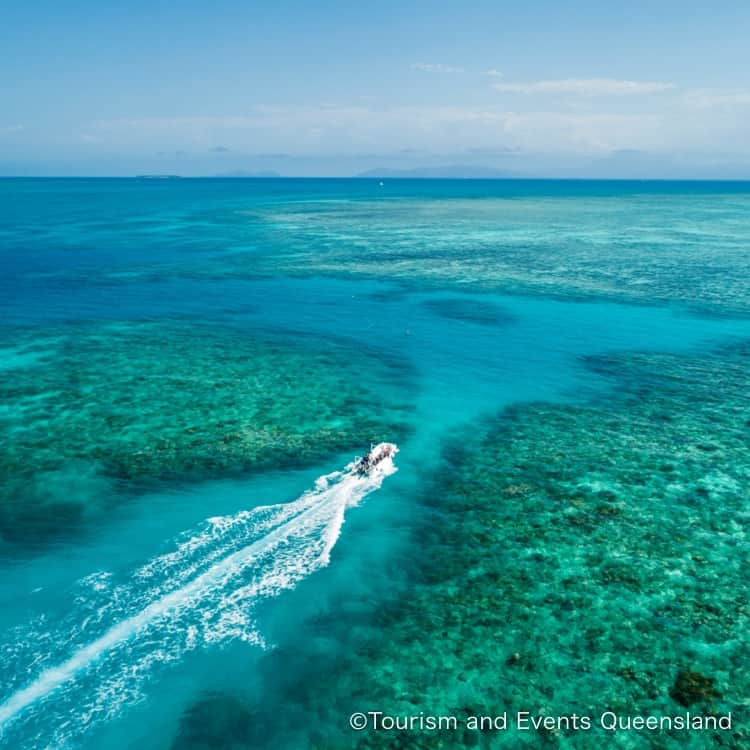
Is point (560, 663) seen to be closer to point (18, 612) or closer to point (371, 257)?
point (18, 612)

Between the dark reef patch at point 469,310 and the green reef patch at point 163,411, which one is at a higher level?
the dark reef patch at point 469,310

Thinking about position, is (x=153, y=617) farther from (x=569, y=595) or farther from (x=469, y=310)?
(x=469, y=310)

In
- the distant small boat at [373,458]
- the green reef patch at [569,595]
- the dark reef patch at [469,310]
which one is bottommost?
the green reef patch at [569,595]

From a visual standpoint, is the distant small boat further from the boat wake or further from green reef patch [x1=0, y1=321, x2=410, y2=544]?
the boat wake

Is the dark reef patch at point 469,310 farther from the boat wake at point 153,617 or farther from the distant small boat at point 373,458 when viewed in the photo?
the boat wake at point 153,617

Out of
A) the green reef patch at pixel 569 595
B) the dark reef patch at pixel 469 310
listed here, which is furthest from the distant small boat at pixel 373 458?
the dark reef patch at pixel 469 310

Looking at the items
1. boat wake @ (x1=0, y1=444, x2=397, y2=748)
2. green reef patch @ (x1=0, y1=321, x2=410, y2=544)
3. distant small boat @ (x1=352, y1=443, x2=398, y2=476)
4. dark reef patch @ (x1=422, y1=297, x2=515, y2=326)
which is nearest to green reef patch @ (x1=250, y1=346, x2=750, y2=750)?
distant small boat @ (x1=352, y1=443, x2=398, y2=476)
